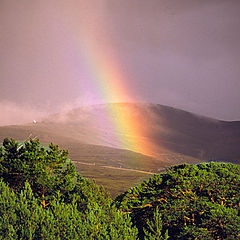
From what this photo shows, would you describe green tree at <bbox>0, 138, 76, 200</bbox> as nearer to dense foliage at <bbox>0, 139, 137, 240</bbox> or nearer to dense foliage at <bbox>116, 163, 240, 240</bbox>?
dense foliage at <bbox>0, 139, 137, 240</bbox>

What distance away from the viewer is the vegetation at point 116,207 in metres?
22.2

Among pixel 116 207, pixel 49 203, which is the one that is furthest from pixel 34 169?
pixel 116 207

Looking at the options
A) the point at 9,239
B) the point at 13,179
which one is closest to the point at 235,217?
the point at 9,239

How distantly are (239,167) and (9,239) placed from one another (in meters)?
31.7

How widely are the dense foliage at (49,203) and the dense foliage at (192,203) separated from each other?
13.8 ft

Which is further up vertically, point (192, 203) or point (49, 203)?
point (192, 203)

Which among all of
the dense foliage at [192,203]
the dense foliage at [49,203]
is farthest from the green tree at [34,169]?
the dense foliage at [192,203]

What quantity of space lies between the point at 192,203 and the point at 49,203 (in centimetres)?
1933

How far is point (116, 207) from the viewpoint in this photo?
35094mm

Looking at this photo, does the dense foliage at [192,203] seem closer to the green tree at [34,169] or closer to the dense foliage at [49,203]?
the dense foliage at [49,203]

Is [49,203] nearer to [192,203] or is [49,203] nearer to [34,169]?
[34,169]

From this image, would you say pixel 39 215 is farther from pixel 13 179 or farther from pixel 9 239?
pixel 13 179

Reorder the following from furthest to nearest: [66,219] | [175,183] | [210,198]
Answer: [175,183] → [210,198] → [66,219]

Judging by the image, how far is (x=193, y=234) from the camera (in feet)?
86.5
